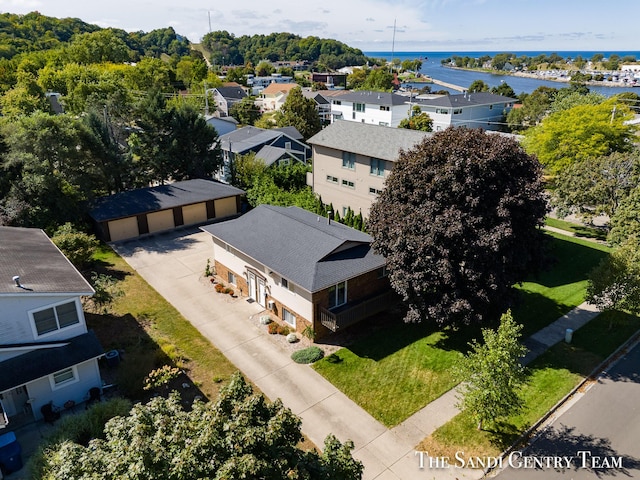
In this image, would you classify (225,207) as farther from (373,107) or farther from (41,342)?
(373,107)

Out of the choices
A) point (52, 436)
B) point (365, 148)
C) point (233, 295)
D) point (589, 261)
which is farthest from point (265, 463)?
point (589, 261)

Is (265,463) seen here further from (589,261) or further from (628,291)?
(589,261)

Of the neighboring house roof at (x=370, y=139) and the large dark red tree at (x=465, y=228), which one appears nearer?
the large dark red tree at (x=465, y=228)

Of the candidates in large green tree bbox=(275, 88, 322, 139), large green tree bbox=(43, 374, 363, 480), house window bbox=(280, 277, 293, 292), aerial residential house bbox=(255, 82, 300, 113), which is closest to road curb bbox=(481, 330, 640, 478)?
large green tree bbox=(43, 374, 363, 480)

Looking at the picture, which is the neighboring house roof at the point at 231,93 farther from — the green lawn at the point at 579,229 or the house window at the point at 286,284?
the house window at the point at 286,284

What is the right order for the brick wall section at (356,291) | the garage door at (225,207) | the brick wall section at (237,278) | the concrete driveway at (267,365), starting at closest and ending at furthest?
1. the concrete driveway at (267,365)
2. the brick wall section at (356,291)
3. the brick wall section at (237,278)
4. the garage door at (225,207)

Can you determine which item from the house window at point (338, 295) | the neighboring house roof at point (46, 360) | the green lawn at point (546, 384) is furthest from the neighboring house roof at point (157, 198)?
the green lawn at point (546, 384)
